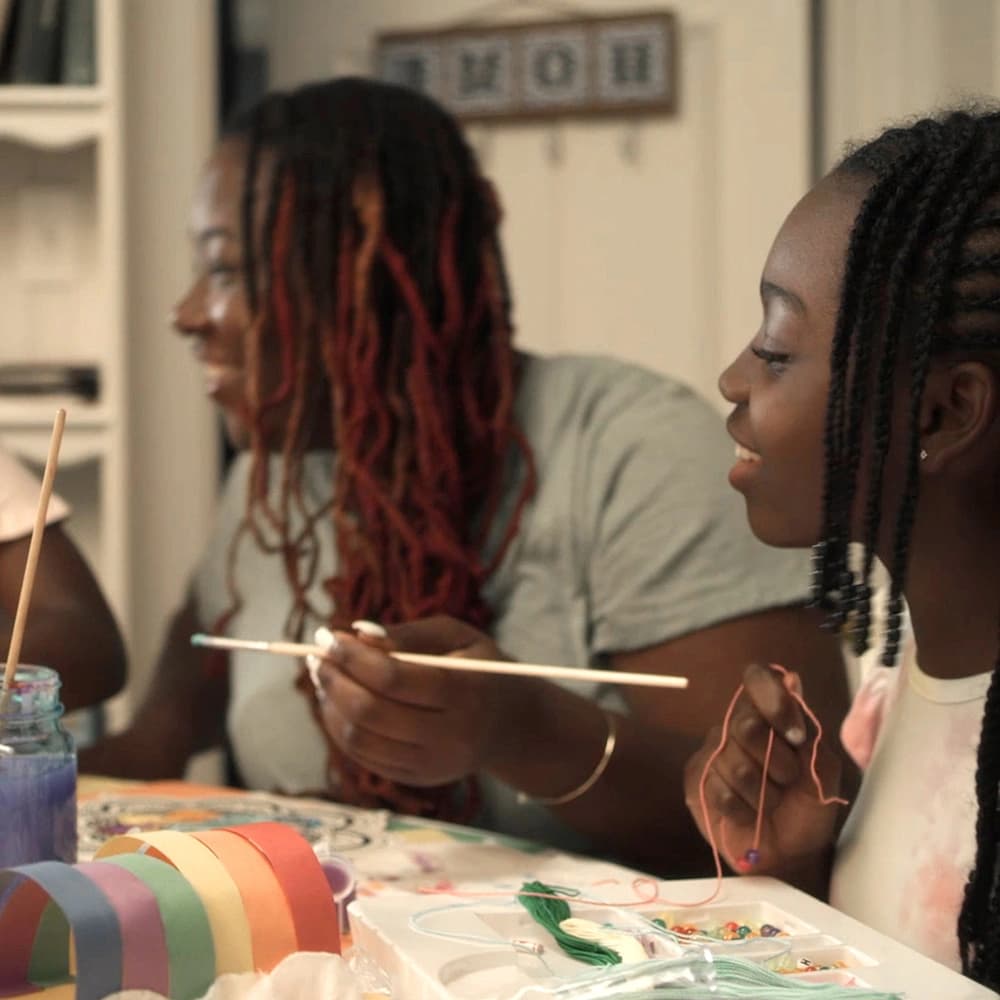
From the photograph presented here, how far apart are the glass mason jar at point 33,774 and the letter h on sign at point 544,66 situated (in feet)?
6.54

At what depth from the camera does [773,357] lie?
2.75 ft

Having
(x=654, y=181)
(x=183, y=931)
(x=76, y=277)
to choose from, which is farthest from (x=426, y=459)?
(x=654, y=181)

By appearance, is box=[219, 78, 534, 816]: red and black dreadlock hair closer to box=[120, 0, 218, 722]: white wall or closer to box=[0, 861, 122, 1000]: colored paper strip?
box=[0, 861, 122, 1000]: colored paper strip

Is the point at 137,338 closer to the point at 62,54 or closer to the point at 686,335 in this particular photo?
the point at 62,54

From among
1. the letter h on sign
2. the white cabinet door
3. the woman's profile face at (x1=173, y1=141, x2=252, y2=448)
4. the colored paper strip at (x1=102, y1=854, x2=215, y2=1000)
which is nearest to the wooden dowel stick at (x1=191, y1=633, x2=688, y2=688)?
the colored paper strip at (x1=102, y1=854, x2=215, y2=1000)

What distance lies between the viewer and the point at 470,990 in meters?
0.64

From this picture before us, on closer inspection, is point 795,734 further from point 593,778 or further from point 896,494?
point 593,778

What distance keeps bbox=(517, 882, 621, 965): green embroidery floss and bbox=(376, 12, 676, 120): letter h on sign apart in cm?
205

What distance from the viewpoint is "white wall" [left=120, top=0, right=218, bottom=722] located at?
91.3 inches

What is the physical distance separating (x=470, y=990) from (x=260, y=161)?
2.90 feet

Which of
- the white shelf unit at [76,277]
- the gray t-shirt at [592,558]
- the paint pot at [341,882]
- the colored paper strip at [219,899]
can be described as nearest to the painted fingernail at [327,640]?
the paint pot at [341,882]

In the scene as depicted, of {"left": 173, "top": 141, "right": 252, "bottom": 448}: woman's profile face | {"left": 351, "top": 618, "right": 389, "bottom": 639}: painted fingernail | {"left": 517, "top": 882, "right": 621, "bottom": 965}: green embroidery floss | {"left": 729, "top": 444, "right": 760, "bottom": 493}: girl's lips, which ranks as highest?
{"left": 173, "top": 141, "right": 252, "bottom": 448}: woman's profile face

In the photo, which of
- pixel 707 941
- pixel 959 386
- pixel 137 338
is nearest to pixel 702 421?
pixel 959 386

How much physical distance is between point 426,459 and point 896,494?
564 millimetres
